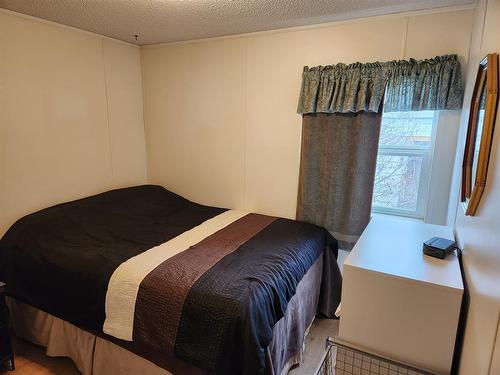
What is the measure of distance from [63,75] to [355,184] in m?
2.47

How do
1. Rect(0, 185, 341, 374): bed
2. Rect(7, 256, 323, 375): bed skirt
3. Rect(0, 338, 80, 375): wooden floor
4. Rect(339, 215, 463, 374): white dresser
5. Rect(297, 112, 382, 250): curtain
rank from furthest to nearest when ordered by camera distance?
Rect(297, 112, 382, 250): curtain < Rect(0, 338, 80, 375): wooden floor < Rect(7, 256, 323, 375): bed skirt < Rect(0, 185, 341, 374): bed < Rect(339, 215, 463, 374): white dresser

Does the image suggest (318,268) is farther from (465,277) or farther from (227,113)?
(227,113)

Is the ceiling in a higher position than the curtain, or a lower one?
higher

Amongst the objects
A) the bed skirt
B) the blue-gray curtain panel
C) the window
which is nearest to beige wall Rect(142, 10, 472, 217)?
the blue-gray curtain panel

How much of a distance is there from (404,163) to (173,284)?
1859mm

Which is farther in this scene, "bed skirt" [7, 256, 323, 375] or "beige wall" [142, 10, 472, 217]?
"beige wall" [142, 10, 472, 217]

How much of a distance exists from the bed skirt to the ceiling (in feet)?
5.86

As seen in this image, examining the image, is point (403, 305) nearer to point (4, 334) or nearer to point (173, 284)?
point (173, 284)

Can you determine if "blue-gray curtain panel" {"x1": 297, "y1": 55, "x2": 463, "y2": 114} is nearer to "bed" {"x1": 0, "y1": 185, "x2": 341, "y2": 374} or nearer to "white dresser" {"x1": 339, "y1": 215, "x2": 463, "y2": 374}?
"bed" {"x1": 0, "y1": 185, "x2": 341, "y2": 374}

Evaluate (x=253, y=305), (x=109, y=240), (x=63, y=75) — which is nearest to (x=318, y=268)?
(x=253, y=305)

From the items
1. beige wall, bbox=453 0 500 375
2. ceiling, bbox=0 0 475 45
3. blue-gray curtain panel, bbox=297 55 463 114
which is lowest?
beige wall, bbox=453 0 500 375

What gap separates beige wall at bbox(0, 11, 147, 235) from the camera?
2.18 metres

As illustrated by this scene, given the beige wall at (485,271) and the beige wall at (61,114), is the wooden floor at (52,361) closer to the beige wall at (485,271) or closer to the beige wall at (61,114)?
the beige wall at (61,114)

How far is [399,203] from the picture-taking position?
237cm
